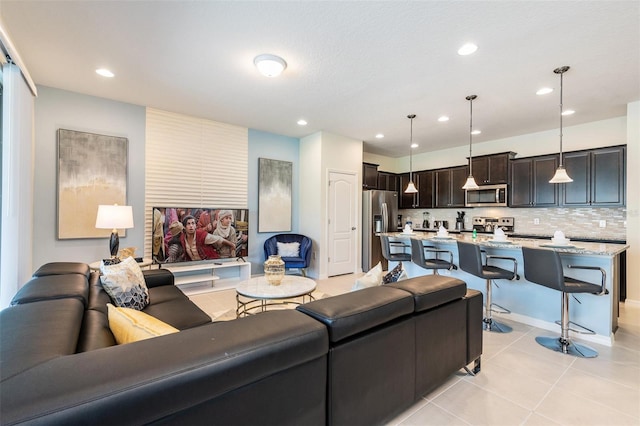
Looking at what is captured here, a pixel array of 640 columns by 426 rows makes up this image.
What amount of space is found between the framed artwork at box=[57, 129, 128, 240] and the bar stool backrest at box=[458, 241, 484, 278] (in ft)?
14.8

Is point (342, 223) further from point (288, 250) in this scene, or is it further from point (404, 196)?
point (404, 196)

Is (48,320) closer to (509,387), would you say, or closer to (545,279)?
(509,387)

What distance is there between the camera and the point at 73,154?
3.68m

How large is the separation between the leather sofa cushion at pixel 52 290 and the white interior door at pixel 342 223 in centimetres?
402

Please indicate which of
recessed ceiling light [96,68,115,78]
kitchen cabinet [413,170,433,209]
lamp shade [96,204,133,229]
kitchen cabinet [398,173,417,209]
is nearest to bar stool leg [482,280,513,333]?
kitchen cabinet [413,170,433,209]

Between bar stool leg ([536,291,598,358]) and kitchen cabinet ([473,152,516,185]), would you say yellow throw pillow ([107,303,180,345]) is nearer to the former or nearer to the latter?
bar stool leg ([536,291,598,358])

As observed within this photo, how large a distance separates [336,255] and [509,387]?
3.72m

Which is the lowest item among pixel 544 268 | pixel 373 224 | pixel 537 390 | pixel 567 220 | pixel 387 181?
pixel 537 390

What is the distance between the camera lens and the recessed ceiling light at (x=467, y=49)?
101 inches

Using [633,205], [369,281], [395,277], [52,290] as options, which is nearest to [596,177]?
[633,205]

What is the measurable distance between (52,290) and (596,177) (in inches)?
259

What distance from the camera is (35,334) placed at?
986mm

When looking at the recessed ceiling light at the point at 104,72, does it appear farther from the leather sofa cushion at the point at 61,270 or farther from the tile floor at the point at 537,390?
the tile floor at the point at 537,390

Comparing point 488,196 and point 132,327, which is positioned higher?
point 488,196
